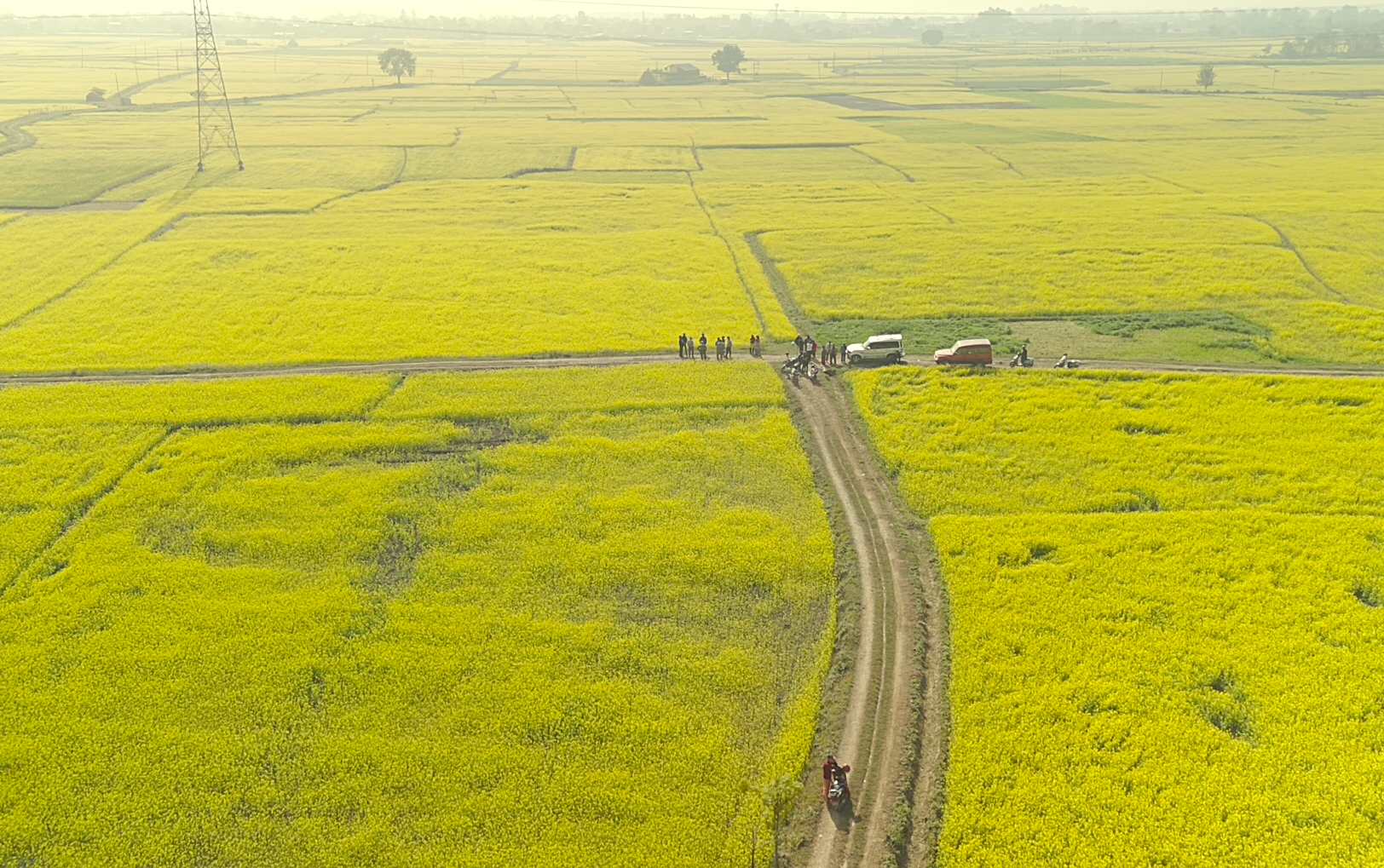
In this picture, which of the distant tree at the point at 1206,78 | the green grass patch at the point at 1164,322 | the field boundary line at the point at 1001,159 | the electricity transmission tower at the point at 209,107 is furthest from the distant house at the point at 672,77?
the green grass patch at the point at 1164,322

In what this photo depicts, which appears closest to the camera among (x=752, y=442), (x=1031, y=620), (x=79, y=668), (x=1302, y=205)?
(x=79, y=668)

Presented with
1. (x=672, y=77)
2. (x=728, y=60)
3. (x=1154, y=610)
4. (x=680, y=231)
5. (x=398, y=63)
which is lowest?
(x=1154, y=610)

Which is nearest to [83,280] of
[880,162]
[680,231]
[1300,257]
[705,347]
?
[680,231]

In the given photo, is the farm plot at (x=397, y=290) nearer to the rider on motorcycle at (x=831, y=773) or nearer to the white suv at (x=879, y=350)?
the white suv at (x=879, y=350)

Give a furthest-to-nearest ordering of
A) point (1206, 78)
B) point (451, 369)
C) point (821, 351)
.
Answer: point (1206, 78), point (821, 351), point (451, 369)

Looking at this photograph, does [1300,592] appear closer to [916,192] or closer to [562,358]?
[562,358]

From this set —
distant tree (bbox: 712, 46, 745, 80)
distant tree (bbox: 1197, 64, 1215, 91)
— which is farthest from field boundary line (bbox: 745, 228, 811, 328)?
distant tree (bbox: 712, 46, 745, 80)

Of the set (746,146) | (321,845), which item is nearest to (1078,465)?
(321,845)

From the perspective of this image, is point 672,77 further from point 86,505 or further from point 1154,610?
point 1154,610
